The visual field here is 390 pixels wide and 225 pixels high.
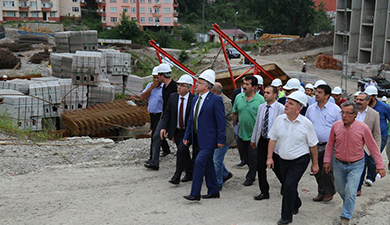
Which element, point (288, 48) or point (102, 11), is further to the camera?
point (102, 11)

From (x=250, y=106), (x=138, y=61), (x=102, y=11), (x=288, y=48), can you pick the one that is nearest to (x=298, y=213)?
(x=250, y=106)

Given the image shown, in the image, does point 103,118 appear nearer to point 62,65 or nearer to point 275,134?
point 62,65

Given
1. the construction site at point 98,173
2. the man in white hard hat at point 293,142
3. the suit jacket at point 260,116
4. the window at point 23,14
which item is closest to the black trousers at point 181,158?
the construction site at point 98,173

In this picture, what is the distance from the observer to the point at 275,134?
650 centimetres

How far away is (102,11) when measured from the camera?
279 feet

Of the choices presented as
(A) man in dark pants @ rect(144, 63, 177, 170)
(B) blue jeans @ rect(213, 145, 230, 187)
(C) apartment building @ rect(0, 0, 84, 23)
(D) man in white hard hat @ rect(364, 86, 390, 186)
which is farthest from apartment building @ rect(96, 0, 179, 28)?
(B) blue jeans @ rect(213, 145, 230, 187)

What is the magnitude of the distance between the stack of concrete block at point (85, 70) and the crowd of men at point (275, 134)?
6.58m

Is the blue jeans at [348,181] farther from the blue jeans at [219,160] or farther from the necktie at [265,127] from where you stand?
the blue jeans at [219,160]

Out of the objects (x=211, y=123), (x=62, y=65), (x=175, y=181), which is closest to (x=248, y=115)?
(x=211, y=123)

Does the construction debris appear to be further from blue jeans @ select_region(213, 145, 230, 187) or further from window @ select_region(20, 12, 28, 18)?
window @ select_region(20, 12, 28, 18)

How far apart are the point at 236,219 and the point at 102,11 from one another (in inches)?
3247

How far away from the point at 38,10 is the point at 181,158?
270 ft

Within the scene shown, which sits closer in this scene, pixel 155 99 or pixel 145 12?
pixel 155 99

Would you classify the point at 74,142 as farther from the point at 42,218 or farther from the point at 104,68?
the point at 104,68
